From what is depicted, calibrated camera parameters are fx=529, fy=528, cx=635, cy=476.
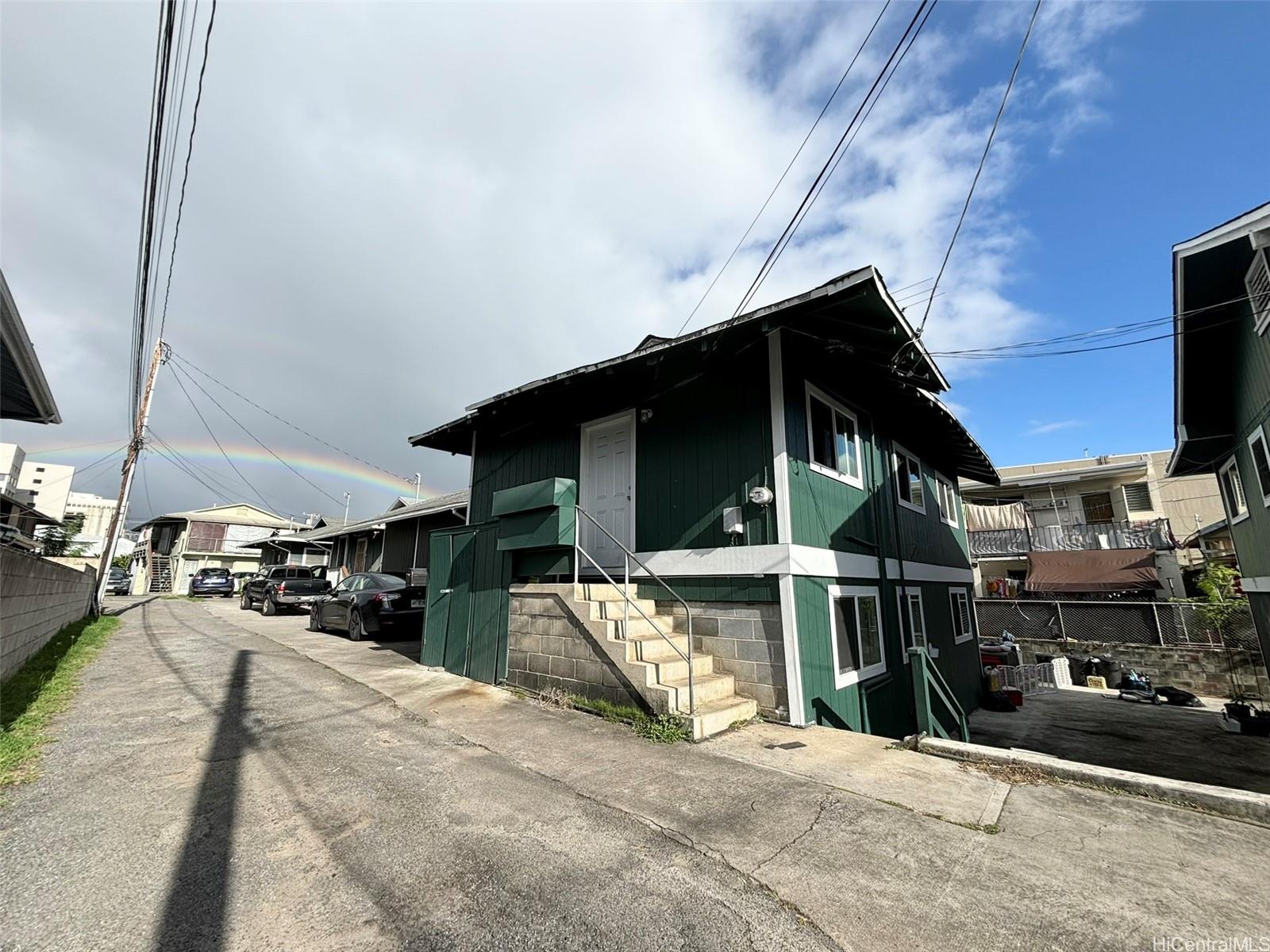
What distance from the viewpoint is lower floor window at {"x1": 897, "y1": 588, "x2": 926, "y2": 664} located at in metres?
9.04

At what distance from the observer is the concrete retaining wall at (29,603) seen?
19.1 ft

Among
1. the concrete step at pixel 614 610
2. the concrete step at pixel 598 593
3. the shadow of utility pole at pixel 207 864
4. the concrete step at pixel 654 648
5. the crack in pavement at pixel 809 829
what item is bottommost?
the crack in pavement at pixel 809 829

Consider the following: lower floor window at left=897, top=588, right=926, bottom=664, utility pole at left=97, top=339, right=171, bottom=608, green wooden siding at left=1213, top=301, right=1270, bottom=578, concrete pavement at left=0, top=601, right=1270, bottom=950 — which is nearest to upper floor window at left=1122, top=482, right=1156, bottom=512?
green wooden siding at left=1213, top=301, right=1270, bottom=578

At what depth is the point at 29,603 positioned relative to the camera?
23.3ft

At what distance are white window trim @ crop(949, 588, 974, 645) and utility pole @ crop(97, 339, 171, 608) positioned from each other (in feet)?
73.7

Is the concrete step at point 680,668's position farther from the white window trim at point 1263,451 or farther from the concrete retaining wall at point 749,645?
the white window trim at point 1263,451

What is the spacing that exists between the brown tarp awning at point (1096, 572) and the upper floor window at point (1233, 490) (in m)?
7.50

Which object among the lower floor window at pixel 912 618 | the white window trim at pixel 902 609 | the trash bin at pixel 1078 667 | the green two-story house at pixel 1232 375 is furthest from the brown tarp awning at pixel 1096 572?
the lower floor window at pixel 912 618

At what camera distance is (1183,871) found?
9.62ft

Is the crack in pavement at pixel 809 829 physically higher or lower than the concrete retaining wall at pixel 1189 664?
higher

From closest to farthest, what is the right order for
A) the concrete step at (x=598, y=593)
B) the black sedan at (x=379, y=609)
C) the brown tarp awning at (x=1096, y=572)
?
the concrete step at (x=598, y=593), the black sedan at (x=379, y=609), the brown tarp awning at (x=1096, y=572)

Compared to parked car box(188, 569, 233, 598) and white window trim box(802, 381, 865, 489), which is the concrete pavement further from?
parked car box(188, 569, 233, 598)

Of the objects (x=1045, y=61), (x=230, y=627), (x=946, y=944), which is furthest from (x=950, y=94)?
(x=230, y=627)

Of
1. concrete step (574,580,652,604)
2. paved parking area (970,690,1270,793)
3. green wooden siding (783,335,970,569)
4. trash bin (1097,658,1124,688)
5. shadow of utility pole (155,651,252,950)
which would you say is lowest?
paved parking area (970,690,1270,793)
